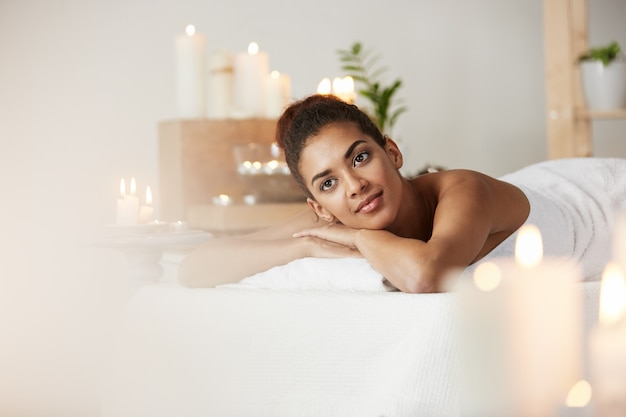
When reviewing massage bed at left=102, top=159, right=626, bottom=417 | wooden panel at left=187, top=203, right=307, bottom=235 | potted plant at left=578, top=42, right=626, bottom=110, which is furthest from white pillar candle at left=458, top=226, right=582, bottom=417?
potted plant at left=578, top=42, right=626, bottom=110

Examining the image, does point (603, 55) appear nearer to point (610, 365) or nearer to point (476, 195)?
point (476, 195)

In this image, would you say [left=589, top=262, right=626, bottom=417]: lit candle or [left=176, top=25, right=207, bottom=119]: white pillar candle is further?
[left=176, top=25, right=207, bottom=119]: white pillar candle

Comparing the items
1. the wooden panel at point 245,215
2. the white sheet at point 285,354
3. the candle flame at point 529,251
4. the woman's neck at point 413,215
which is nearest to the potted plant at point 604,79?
the wooden panel at point 245,215

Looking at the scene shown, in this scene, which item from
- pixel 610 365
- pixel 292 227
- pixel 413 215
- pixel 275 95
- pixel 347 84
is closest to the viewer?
pixel 610 365

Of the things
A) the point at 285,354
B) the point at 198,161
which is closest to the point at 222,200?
the point at 198,161

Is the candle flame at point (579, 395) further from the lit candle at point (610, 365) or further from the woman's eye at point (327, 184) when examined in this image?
the woman's eye at point (327, 184)

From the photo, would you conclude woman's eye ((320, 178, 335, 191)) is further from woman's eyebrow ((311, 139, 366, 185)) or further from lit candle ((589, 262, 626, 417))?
lit candle ((589, 262, 626, 417))

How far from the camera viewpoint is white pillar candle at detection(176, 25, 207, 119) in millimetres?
2953

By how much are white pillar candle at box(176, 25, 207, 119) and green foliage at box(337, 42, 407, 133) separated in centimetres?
71

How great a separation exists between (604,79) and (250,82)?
1197 mm

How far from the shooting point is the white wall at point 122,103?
3.62 m

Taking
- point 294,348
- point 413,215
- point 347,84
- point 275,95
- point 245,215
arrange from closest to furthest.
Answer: point 294,348
point 413,215
point 347,84
point 245,215
point 275,95

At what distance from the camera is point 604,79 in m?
3.05

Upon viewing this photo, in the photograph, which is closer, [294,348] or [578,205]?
[294,348]
